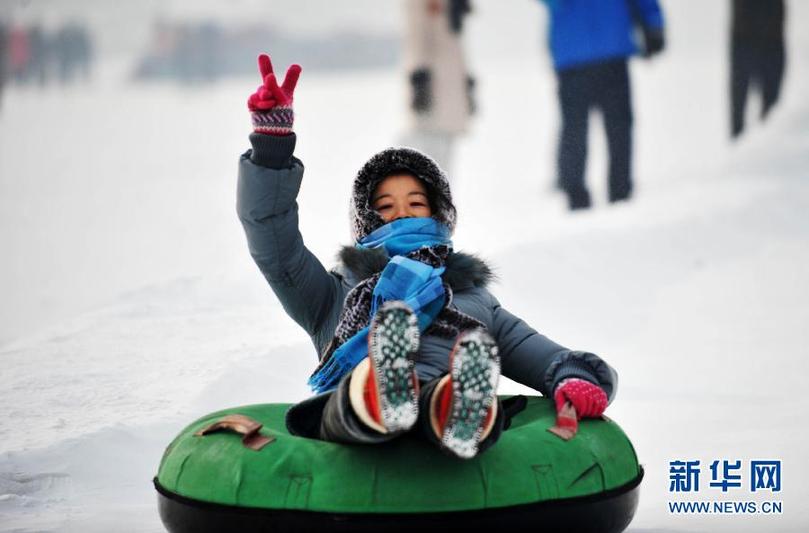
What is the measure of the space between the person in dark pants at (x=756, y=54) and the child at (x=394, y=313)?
16.0ft

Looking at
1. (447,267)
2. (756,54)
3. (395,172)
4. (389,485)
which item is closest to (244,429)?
(389,485)

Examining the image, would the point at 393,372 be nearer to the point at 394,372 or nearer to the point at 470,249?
the point at 394,372

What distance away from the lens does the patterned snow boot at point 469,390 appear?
2062mm

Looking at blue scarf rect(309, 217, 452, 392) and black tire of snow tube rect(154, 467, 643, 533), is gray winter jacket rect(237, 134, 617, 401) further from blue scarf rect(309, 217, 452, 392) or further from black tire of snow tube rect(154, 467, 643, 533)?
black tire of snow tube rect(154, 467, 643, 533)

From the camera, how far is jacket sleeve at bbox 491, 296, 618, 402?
263cm

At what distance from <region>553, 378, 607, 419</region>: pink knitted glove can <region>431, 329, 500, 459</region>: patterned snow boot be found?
481 mm

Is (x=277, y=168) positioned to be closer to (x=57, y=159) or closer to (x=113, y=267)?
(x=113, y=267)

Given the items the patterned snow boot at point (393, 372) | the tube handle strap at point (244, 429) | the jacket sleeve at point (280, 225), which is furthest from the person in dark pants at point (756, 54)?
the patterned snow boot at point (393, 372)

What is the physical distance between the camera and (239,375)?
3.89 metres

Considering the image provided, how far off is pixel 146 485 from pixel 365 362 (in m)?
1.31

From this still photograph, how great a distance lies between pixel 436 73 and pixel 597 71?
0.87 metres

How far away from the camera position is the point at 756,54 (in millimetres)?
7328

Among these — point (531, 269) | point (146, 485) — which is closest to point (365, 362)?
point (146, 485)

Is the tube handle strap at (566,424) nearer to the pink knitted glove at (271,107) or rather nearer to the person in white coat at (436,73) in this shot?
the pink knitted glove at (271,107)
